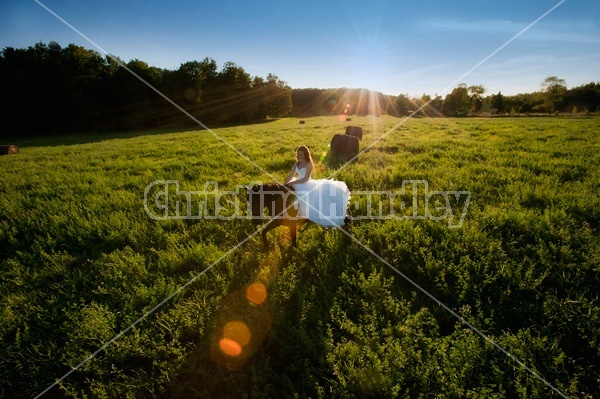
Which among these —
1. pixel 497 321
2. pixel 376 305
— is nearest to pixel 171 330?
pixel 376 305

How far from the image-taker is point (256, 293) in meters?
4.15

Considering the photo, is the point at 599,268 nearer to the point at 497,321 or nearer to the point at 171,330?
the point at 497,321

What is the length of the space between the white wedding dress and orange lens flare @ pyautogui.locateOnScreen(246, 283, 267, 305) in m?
1.57

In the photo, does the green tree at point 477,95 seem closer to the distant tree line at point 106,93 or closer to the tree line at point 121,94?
the tree line at point 121,94

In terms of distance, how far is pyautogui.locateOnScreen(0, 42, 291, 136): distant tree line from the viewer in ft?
123

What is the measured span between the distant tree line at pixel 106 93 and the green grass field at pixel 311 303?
3546cm

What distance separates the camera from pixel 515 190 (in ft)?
22.5

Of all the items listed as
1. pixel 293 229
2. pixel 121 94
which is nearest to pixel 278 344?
pixel 293 229

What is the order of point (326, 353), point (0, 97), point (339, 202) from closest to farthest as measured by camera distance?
1. point (326, 353)
2. point (339, 202)
3. point (0, 97)

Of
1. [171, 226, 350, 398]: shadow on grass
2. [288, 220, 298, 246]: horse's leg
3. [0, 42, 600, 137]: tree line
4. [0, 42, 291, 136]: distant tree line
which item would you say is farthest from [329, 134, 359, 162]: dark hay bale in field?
[0, 42, 291, 136]: distant tree line

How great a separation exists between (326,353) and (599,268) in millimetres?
4426

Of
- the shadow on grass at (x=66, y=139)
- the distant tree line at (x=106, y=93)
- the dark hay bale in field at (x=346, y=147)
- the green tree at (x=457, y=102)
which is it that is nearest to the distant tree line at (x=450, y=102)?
the green tree at (x=457, y=102)

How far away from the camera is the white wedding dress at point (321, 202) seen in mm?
5168

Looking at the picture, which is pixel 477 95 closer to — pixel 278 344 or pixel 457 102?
pixel 457 102
